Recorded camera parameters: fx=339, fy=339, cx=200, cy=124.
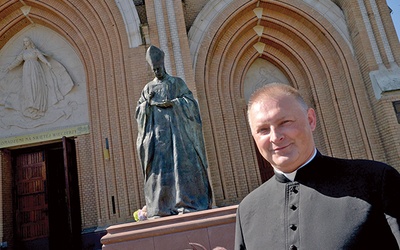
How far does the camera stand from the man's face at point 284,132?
1141 mm

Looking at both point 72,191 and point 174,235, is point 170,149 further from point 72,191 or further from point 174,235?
point 72,191

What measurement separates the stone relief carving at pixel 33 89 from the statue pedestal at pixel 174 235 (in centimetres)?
747

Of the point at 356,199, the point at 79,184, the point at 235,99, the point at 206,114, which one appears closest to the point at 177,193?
the point at 356,199

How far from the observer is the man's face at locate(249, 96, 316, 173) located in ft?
3.74

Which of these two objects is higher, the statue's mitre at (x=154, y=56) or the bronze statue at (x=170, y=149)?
the statue's mitre at (x=154, y=56)

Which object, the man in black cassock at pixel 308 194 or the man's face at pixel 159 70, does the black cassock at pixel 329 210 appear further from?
the man's face at pixel 159 70

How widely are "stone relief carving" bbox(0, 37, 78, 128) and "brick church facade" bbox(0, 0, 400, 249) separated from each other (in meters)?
0.04

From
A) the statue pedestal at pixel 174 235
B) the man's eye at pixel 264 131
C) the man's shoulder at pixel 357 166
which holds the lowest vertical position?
the statue pedestal at pixel 174 235

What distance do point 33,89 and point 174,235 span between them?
27.6 feet

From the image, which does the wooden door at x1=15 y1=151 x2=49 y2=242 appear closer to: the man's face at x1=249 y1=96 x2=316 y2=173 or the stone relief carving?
the stone relief carving

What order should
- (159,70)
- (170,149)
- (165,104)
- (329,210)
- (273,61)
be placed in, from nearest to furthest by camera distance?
(329,210) < (170,149) < (165,104) < (159,70) < (273,61)

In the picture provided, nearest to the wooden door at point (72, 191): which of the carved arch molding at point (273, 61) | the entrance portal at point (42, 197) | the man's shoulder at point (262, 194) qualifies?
the entrance portal at point (42, 197)

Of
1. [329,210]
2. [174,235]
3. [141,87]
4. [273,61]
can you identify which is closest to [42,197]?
[141,87]

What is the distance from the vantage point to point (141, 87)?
8.70m
